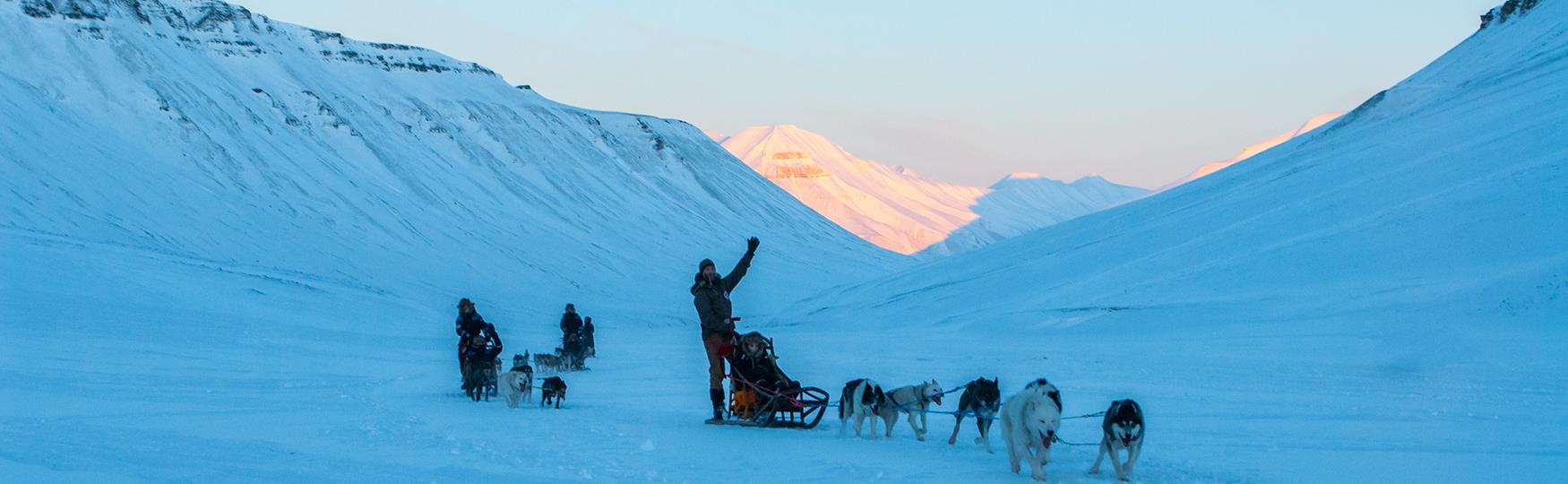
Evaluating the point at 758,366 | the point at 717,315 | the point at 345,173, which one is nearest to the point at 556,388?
the point at 717,315

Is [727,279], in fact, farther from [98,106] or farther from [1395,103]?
[98,106]

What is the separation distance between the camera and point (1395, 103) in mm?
48094

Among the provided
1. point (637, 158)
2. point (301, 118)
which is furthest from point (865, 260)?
point (301, 118)

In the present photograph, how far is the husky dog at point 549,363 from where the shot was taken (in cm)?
2083

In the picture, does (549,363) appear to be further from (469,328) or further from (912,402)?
(912,402)

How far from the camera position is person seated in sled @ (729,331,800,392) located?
12008 millimetres

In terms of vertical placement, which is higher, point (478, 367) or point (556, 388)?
point (478, 367)

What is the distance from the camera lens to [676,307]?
64.2 meters

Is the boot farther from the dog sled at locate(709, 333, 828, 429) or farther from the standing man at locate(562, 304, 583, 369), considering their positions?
the standing man at locate(562, 304, 583, 369)

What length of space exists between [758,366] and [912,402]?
1697 mm


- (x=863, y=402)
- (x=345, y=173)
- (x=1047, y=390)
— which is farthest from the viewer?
(x=345, y=173)

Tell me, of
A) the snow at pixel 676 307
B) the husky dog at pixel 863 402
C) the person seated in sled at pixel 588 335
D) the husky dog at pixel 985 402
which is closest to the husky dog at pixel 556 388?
the snow at pixel 676 307

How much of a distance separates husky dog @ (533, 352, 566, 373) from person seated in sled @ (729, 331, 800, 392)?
9.13m

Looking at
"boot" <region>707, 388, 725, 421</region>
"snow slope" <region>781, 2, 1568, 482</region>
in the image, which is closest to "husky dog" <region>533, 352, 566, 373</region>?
"snow slope" <region>781, 2, 1568, 482</region>
